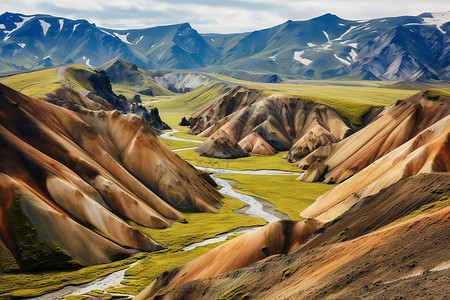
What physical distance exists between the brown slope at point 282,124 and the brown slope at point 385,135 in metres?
30.3

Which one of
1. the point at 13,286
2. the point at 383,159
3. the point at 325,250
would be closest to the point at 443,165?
the point at 383,159

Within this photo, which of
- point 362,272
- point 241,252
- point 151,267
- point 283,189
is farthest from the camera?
point 283,189

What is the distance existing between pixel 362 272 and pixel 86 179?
50.3 metres

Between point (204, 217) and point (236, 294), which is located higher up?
point (236, 294)

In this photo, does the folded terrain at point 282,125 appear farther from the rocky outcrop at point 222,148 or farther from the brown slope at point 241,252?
the brown slope at point 241,252

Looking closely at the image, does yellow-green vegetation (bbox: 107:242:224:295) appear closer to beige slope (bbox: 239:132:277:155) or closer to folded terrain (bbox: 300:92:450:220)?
folded terrain (bbox: 300:92:450:220)

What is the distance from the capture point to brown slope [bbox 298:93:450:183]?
343ft

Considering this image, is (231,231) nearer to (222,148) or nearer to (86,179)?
(86,179)

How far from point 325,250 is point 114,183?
43.2 m

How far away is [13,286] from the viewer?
43.6 meters

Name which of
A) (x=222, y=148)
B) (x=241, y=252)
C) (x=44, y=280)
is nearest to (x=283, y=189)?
(x=222, y=148)

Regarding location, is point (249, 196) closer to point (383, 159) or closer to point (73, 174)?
point (383, 159)

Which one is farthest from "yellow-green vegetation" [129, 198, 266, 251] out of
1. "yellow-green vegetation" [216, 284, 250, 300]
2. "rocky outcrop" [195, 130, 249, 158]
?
"rocky outcrop" [195, 130, 249, 158]

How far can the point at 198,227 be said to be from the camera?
69750 mm
